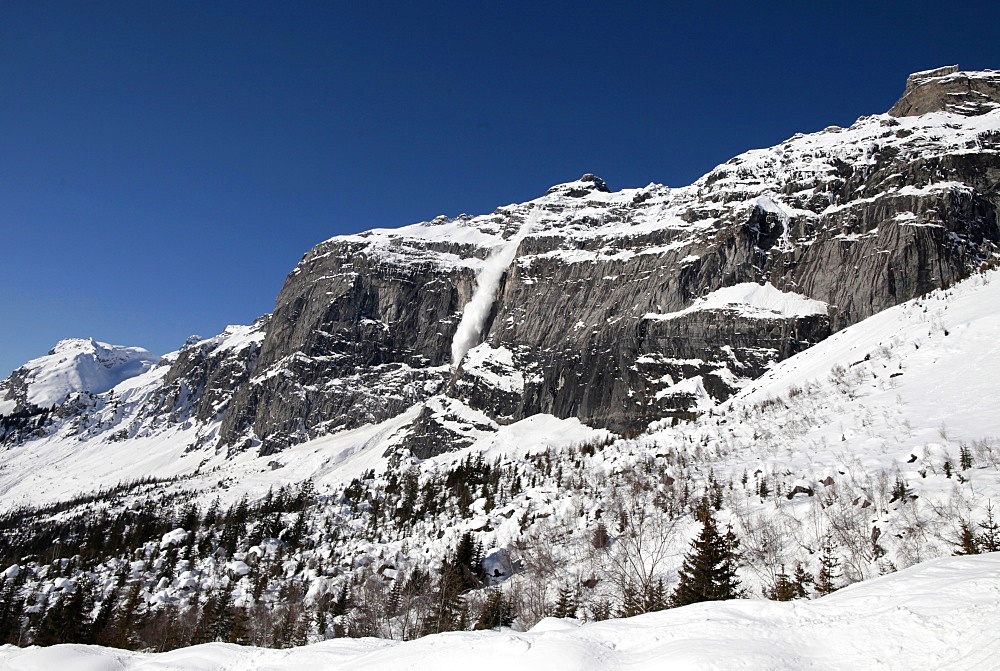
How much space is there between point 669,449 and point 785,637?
38.3 m

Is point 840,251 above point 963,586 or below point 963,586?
above

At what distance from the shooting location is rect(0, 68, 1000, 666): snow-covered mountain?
22.5 m

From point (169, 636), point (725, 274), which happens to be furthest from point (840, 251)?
point (169, 636)

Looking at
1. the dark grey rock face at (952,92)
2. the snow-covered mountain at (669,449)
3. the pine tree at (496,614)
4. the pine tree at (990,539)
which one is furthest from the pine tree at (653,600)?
the dark grey rock face at (952,92)

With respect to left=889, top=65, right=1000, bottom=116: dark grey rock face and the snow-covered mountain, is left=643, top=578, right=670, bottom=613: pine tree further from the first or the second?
left=889, top=65, right=1000, bottom=116: dark grey rock face

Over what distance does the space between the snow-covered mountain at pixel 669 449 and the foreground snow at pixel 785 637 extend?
10.8 inches

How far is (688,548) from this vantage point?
25016mm

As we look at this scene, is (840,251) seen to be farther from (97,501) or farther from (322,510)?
(97,501)

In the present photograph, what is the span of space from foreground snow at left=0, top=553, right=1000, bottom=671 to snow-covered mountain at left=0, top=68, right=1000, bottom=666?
0.90 feet

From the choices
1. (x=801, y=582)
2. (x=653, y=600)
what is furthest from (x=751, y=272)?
(x=801, y=582)

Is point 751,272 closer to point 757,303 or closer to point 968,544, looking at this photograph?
point 757,303

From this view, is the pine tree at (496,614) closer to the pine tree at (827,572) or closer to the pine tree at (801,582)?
the pine tree at (801,582)

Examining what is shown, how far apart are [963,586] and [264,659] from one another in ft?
39.7

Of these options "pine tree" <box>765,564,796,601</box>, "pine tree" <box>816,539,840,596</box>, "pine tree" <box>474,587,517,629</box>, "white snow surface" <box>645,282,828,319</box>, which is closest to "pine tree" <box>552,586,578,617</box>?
"pine tree" <box>474,587,517,629</box>
